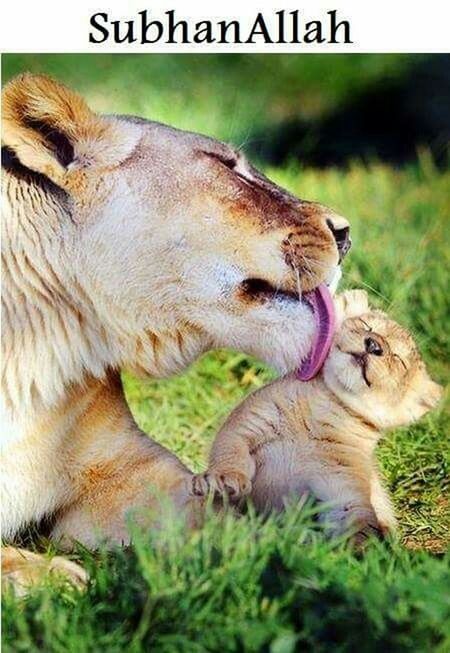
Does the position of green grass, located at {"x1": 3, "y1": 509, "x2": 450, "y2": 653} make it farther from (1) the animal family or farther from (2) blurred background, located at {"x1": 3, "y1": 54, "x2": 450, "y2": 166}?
(2) blurred background, located at {"x1": 3, "y1": 54, "x2": 450, "y2": 166}

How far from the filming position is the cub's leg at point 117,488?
325 centimetres

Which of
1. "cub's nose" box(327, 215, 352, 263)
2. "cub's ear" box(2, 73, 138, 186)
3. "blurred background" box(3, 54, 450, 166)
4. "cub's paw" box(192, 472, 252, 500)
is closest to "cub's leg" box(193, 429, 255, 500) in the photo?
"cub's paw" box(192, 472, 252, 500)

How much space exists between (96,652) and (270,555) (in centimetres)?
→ 35

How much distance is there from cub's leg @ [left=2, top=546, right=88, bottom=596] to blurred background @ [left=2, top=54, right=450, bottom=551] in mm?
450

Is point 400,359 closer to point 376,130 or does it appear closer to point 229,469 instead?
point 229,469

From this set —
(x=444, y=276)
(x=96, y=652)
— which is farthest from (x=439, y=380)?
(x=96, y=652)

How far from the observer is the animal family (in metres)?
3.15

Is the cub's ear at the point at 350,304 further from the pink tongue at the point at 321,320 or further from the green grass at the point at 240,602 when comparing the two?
the green grass at the point at 240,602

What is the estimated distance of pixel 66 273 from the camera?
3.17 meters

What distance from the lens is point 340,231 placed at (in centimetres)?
324

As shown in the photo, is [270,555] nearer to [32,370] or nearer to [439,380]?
[32,370]

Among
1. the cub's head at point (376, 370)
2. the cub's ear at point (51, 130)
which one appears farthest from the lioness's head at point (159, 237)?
the cub's head at point (376, 370)

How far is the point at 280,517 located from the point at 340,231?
579mm

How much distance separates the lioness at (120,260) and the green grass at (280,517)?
0.21 m
